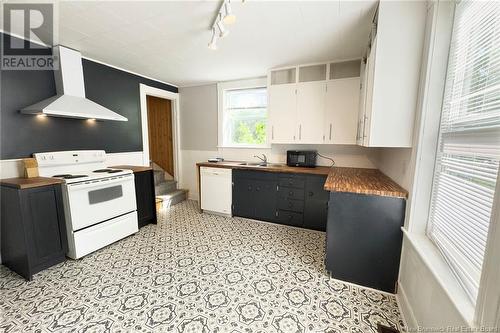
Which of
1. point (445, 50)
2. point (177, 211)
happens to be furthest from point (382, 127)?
point (177, 211)

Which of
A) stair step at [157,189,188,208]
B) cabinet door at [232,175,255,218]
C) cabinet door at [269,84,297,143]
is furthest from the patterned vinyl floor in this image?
cabinet door at [269,84,297,143]

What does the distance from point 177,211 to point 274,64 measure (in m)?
3.15

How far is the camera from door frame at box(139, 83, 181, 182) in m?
3.74

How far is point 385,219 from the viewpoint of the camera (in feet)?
5.83

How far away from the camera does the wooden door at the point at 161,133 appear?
15.7ft

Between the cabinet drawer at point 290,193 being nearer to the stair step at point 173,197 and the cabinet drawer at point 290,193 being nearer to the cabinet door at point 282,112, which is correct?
the cabinet door at point 282,112

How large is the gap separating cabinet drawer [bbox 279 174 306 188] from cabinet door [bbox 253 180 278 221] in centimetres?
12

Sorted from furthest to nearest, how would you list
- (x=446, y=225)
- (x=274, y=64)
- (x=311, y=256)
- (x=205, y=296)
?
(x=274, y=64) → (x=311, y=256) → (x=205, y=296) → (x=446, y=225)

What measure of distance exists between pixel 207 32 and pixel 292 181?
222cm

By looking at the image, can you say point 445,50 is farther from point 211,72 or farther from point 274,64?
point 211,72

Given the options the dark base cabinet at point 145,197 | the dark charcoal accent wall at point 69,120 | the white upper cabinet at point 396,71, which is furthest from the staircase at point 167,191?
the white upper cabinet at point 396,71

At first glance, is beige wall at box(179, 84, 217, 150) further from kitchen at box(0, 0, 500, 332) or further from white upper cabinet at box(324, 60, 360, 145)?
white upper cabinet at box(324, 60, 360, 145)

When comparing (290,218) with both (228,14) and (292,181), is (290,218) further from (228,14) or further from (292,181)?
(228,14)

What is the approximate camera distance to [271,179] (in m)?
3.26
